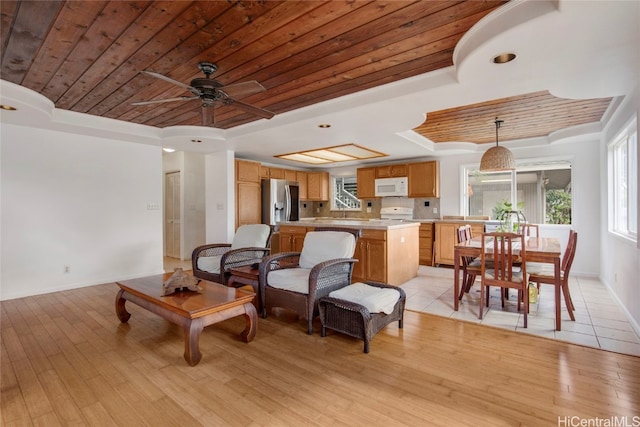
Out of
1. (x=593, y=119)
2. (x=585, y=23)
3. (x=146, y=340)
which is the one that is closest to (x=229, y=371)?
(x=146, y=340)

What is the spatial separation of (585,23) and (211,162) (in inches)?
219

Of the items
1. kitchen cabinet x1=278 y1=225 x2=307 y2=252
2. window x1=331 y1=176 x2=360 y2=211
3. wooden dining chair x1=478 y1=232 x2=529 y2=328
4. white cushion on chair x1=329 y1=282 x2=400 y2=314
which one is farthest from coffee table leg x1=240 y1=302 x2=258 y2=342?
window x1=331 y1=176 x2=360 y2=211

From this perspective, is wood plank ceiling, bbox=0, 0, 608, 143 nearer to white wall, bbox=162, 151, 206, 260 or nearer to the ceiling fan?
the ceiling fan

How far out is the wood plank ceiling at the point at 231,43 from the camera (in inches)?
78.9

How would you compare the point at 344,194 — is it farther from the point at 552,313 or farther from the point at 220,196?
the point at 552,313

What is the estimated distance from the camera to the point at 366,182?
23.9 feet

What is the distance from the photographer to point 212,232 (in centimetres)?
602

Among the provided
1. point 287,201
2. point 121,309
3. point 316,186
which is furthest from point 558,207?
point 121,309

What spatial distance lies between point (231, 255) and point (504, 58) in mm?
3334

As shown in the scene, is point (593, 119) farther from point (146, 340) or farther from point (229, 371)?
point (146, 340)

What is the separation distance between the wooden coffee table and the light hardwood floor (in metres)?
0.17

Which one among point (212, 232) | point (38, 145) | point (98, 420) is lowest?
point (98, 420)

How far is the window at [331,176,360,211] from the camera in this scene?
7969mm

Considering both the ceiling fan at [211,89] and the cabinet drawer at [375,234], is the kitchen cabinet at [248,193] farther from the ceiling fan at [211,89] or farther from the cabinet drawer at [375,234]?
the ceiling fan at [211,89]
